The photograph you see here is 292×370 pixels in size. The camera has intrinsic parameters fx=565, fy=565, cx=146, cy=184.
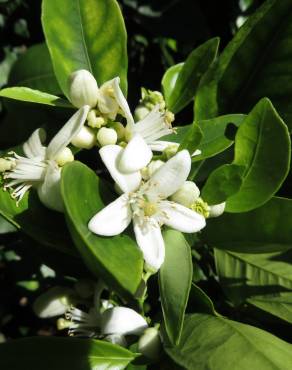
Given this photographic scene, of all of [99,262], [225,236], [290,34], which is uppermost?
[290,34]

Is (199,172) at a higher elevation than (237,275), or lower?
higher

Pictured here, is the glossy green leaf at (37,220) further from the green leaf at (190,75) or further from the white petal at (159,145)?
the green leaf at (190,75)

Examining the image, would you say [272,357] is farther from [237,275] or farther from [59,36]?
[59,36]

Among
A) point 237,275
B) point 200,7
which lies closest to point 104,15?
point 237,275

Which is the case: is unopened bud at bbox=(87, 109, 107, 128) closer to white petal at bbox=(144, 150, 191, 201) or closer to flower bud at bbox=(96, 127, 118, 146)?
flower bud at bbox=(96, 127, 118, 146)

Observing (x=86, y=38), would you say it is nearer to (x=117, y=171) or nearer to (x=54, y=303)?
(x=117, y=171)

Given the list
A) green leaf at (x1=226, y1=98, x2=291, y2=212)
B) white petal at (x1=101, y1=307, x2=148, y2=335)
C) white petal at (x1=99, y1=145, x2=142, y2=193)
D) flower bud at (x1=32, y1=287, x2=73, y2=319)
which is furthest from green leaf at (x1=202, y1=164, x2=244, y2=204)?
flower bud at (x1=32, y1=287, x2=73, y2=319)
